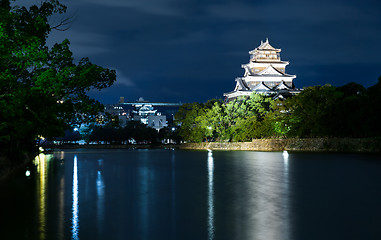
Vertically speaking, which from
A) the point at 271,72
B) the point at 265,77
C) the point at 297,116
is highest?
the point at 271,72

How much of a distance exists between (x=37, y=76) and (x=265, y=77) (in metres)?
81.5

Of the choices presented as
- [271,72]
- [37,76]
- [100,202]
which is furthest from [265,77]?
[100,202]

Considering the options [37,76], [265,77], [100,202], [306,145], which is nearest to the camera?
[100,202]

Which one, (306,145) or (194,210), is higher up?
(306,145)

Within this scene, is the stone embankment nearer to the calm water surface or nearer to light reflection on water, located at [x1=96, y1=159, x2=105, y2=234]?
the calm water surface

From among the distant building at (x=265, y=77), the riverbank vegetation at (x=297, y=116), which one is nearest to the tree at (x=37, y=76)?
the riverbank vegetation at (x=297, y=116)

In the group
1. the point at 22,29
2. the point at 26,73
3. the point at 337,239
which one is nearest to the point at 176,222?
the point at 337,239

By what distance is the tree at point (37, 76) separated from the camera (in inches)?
742

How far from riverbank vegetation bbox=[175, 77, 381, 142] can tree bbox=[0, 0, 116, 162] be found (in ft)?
105

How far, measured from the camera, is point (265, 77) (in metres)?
98.8

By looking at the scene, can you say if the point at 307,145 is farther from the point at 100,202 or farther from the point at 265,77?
the point at 100,202

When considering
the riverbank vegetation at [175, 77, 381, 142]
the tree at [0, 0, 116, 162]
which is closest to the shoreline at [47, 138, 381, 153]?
the riverbank vegetation at [175, 77, 381, 142]

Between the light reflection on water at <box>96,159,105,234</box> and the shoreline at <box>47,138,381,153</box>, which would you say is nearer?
the light reflection on water at <box>96,159,105,234</box>

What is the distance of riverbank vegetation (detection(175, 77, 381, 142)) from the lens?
4888cm
